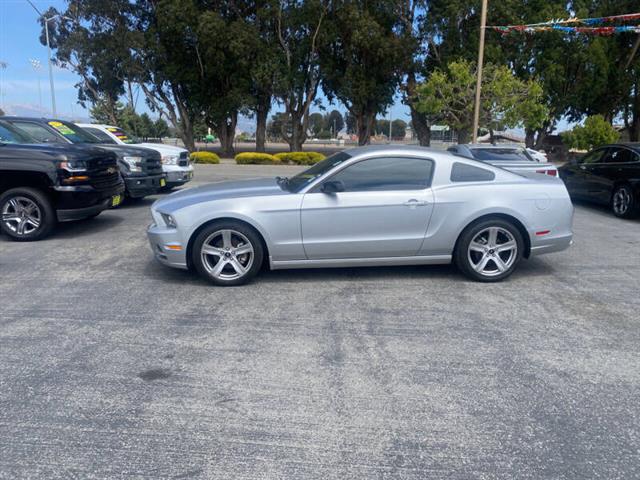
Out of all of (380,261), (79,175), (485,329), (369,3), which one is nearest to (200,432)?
(485,329)

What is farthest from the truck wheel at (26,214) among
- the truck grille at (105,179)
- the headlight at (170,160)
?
the headlight at (170,160)

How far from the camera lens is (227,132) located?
3747 centimetres

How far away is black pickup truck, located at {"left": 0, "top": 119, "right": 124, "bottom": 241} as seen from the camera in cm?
741

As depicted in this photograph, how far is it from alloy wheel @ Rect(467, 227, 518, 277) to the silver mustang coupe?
11 mm

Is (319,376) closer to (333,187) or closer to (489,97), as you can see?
(333,187)

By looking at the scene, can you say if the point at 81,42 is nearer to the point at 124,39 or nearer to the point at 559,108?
the point at 124,39

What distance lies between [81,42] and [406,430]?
123 feet

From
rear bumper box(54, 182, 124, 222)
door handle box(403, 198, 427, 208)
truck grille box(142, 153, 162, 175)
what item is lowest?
rear bumper box(54, 182, 124, 222)

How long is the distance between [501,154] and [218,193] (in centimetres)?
738

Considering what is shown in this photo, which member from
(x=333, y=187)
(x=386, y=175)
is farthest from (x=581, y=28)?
(x=333, y=187)

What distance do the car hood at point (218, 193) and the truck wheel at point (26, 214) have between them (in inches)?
107

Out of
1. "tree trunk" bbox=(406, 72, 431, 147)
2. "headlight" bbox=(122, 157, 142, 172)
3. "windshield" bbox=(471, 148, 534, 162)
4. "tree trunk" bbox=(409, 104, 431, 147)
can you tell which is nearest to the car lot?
"headlight" bbox=(122, 157, 142, 172)

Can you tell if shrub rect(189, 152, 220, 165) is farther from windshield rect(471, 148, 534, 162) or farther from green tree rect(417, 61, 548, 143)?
windshield rect(471, 148, 534, 162)

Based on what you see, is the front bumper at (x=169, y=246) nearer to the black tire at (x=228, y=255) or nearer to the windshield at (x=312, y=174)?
the black tire at (x=228, y=255)
